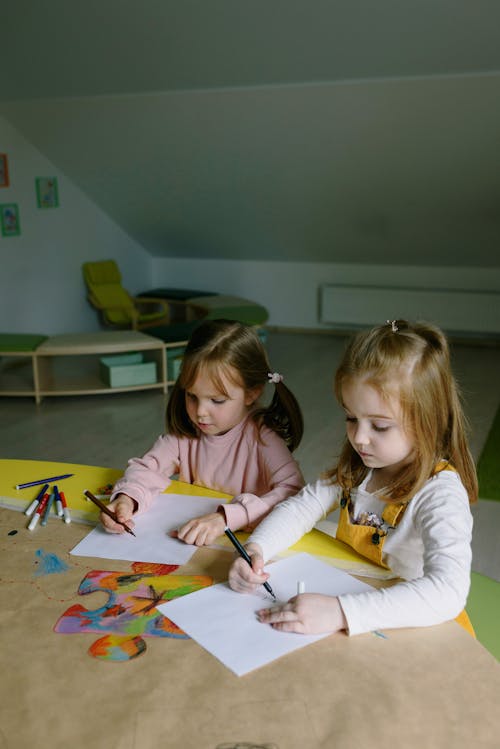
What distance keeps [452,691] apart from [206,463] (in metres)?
1.01

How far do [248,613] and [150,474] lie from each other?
61 centimetres

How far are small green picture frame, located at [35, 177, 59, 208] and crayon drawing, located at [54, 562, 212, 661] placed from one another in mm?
5695

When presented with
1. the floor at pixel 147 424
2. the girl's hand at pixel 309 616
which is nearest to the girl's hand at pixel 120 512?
the girl's hand at pixel 309 616

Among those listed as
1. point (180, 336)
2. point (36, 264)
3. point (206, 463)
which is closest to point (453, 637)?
point (206, 463)

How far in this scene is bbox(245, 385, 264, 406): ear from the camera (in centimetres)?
179

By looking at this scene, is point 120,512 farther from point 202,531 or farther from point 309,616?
point 309,616

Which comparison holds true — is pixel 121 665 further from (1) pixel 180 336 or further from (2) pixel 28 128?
(2) pixel 28 128

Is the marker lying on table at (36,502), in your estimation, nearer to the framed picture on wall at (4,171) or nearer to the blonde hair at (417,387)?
the blonde hair at (417,387)

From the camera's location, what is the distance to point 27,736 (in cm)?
85

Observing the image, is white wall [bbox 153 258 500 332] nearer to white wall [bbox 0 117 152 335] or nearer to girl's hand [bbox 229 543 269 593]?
white wall [bbox 0 117 152 335]

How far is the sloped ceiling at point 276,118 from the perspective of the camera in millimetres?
4148

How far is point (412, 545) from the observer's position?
50.0 inches

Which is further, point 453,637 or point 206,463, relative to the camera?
point 206,463

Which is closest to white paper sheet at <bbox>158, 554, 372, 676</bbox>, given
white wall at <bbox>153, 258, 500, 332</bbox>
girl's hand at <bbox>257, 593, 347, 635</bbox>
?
girl's hand at <bbox>257, 593, 347, 635</bbox>
